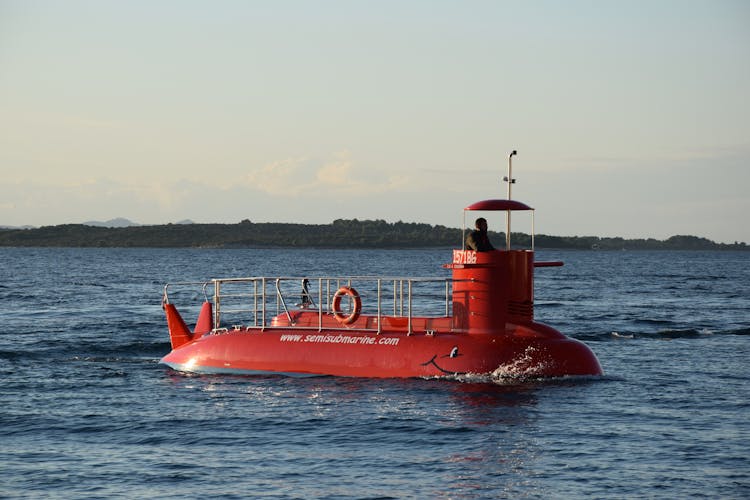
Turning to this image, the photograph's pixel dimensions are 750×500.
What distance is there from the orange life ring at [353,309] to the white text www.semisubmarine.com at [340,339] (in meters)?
0.58

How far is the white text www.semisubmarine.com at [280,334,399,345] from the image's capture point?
77.4 feet

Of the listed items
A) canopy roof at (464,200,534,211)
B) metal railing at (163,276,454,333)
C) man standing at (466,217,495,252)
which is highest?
canopy roof at (464,200,534,211)

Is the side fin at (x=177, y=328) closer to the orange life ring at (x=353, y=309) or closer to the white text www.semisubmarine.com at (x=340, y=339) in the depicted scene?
the white text www.semisubmarine.com at (x=340, y=339)

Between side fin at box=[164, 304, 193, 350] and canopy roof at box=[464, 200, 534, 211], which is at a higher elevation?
canopy roof at box=[464, 200, 534, 211]

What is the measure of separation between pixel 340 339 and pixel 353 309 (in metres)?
0.82

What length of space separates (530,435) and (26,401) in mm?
10966

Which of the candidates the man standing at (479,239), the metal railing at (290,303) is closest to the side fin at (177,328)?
the metal railing at (290,303)

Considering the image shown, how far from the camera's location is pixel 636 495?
14086 millimetres

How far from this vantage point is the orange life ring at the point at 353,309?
79.2 feet

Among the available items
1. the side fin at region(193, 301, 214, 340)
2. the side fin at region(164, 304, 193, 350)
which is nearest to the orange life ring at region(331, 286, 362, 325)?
the side fin at region(193, 301, 214, 340)

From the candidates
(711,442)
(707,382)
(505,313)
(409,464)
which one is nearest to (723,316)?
(707,382)

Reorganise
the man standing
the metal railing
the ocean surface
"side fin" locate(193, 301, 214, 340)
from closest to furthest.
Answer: the ocean surface → the man standing → the metal railing → "side fin" locate(193, 301, 214, 340)

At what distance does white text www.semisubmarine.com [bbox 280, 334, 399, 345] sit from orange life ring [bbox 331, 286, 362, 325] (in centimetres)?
58

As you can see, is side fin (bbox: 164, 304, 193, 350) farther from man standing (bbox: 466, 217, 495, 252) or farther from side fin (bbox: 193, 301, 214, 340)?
man standing (bbox: 466, 217, 495, 252)
